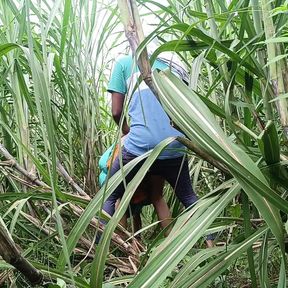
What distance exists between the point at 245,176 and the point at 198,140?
67 millimetres

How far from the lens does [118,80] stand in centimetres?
144

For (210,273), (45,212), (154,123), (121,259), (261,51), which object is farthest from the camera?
(154,123)

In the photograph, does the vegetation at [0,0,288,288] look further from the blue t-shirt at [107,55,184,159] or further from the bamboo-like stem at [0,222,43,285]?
the blue t-shirt at [107,55,184,159]

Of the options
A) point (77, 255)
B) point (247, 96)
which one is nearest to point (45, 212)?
point (77, 255)

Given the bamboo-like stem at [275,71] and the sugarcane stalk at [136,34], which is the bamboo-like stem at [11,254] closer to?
the sugarcane stalk at [136,34]

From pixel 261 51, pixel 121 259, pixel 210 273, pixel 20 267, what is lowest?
pixel 121 259

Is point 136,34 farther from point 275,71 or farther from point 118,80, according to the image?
point 118,80

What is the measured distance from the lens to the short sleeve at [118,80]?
1.41 metres

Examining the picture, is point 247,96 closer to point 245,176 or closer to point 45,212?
point 245,176

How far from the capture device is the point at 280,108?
24.9 inches

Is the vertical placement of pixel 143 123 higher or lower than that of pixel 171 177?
higher

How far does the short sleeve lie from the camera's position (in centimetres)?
141

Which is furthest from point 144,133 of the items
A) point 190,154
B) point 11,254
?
point 11,254

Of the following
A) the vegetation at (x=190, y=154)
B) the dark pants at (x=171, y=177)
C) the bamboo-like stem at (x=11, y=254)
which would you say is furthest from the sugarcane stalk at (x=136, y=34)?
the dark pants at (x=171, y=177)
